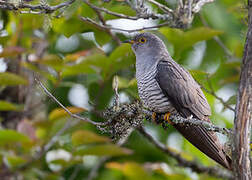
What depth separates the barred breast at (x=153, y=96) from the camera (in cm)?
316

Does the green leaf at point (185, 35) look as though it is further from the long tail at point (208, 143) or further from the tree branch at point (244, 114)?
the tree branch at point (244, 114)

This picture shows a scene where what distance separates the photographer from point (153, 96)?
3.18 meters

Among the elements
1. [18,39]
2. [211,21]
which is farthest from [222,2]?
[18,39]

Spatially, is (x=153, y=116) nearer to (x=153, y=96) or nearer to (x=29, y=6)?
(x=153, y=96)

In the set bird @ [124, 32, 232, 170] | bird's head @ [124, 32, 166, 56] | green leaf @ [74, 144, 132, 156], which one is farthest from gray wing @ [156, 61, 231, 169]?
green leaf @ [74, 144, 132, 156]

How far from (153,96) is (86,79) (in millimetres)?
1121

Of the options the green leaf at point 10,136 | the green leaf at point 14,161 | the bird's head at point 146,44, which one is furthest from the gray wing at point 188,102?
the green leaf at point 14,161

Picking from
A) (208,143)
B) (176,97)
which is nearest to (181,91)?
(176,97)

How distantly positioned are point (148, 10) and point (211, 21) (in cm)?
252

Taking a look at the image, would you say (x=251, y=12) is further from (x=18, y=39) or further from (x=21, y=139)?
(x=18, y=39)

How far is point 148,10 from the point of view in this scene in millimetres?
2809

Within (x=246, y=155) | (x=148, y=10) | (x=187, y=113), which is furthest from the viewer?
(x=187, y=113)

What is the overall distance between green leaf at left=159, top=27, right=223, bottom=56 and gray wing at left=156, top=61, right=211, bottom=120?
374 millimetres

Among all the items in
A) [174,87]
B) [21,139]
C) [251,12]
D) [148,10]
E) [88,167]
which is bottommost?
[88,167]
